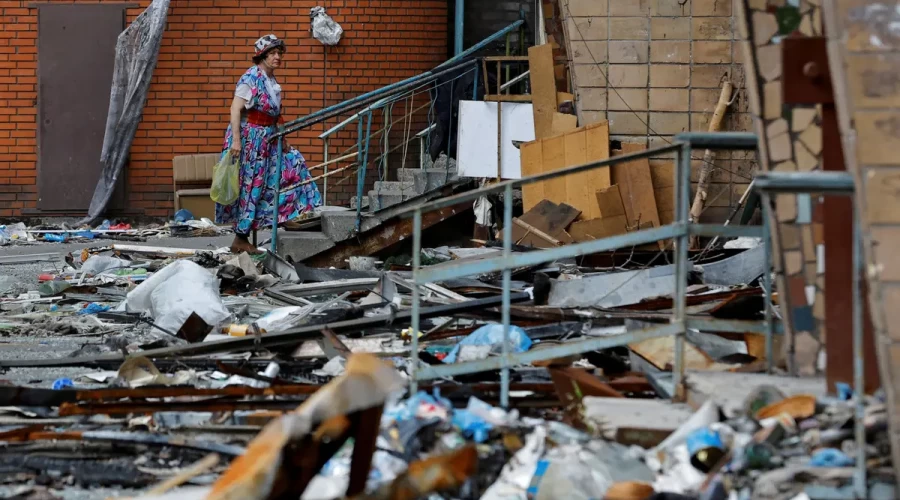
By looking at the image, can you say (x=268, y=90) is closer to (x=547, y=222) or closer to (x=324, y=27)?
(x=547, y=222)

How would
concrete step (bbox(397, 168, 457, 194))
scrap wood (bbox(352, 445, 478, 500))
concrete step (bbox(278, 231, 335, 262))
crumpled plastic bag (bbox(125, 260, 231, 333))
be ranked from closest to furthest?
scrap wood (bbox(352, 445, 478, 500))
crumpled plastic bag (bbox(125, 260, 231, 333))
concrete step (bbox(278, 231, 335, 262))
concrete step (bbox(397, 168, 457, 194))

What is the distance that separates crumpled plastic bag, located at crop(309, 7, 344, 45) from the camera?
1425 centimetres

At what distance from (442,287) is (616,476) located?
166 inches

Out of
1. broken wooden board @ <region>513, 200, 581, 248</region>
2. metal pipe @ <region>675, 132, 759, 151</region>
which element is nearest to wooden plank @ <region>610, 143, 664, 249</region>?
broken wooden board @ <region>513, 200, 581, 248</region>

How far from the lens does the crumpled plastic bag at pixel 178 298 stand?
7.32 metres

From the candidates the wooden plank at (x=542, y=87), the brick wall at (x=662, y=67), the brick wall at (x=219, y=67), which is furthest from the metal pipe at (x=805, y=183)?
the brick wall at (x=219, y=67)

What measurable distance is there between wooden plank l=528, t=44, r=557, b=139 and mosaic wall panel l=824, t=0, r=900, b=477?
248 inches

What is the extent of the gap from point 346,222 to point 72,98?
6141 mm

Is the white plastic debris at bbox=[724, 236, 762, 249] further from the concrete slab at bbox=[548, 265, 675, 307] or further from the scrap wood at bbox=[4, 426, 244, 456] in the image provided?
the scrap wood at bbox=[4, 426, 244, 456]

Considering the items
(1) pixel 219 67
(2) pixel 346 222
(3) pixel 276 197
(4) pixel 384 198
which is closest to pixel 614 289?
(2) pixel 346 222

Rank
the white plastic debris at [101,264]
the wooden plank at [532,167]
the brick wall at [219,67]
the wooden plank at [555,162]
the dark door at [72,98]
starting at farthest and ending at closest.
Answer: the dark door at [72,98] → the brick wall at [219,67] → the white plastic debris at [101,264] → the wooden plank at [532,167] → the wooden plank at [555,162]

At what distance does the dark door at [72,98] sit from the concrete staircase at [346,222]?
5.12 m

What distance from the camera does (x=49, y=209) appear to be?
15.1 m

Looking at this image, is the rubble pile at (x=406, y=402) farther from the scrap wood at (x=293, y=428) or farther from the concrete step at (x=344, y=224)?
the concrete step at (x=344, y=224)
